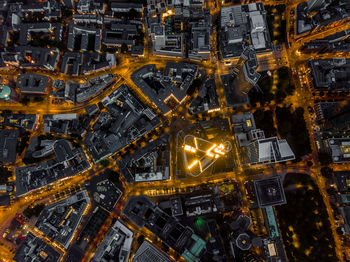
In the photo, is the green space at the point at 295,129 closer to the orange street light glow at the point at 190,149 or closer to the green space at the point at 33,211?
the orange street light glow at the point at 190,149

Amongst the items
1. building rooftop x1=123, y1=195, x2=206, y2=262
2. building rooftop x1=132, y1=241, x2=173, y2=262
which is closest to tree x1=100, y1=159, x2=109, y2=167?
building rooftop x1=123, y1=195, x2=206, y2=262

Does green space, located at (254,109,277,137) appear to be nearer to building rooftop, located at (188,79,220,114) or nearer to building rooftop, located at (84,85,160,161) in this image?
building rooftop, located at (188,79,220,114)

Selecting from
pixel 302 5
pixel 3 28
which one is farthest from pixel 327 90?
pixel 3 28

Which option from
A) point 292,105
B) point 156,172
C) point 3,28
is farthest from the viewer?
point 3,28

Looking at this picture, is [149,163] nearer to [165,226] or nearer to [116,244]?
[165,226]

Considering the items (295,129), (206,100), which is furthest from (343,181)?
(206,100)

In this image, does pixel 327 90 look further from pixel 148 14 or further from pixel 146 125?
pixel 148 14

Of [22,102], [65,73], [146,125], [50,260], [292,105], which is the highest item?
[65,73]
